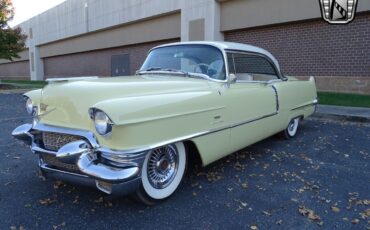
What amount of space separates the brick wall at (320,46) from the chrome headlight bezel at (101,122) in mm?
9770

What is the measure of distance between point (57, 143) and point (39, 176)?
1095 mm

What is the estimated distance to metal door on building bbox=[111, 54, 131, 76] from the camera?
1906 cm

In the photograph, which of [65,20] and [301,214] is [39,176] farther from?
[65,20]

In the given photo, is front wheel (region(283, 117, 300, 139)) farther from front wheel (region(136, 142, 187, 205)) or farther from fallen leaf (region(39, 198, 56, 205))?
fallen leaf (region(39, 198, 56, 205))

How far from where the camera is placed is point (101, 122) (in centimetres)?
258

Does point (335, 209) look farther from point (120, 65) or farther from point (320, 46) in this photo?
point (120, 65)

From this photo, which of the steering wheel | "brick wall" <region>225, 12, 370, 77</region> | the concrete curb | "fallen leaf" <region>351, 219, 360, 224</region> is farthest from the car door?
"brick wall" <region>225, 12, 370, 77</region>

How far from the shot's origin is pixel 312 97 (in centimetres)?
626

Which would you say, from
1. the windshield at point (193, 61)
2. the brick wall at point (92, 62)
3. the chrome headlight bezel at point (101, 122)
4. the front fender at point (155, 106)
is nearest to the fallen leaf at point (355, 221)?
the front fender at point (155, 106)

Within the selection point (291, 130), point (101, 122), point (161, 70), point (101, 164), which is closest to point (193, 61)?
point (161, 70)

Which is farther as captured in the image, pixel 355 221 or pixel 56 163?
pixel 56 163

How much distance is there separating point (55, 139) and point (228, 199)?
1.74 m

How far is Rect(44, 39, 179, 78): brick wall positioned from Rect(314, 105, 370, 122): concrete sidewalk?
952 cm

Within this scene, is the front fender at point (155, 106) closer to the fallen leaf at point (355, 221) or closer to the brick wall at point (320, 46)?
the fallen leaf at point (355, 221)
